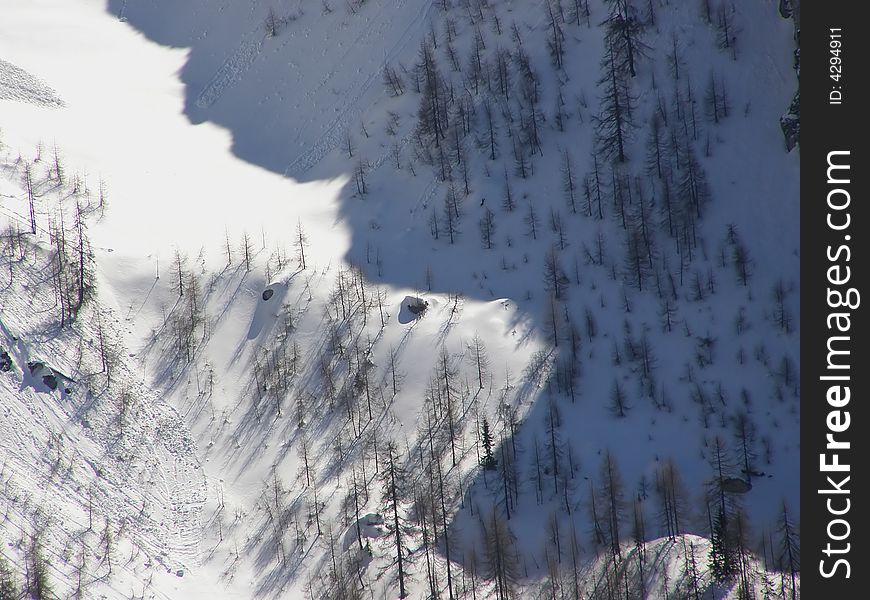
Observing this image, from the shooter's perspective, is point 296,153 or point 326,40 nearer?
point 296,153

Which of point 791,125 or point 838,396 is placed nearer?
point 838,396

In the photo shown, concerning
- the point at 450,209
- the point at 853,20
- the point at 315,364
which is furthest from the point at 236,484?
the point at 853,20

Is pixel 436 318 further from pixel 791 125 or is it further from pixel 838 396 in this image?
pixel 838 396

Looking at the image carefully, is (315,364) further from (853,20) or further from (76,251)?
(853,20)

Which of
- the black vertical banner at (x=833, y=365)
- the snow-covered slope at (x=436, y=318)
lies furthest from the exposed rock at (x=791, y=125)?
the black vertical banner at (x=833, y=365)

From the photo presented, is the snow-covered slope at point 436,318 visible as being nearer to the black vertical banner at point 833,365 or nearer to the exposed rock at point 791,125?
the exposed rock at point 791,125

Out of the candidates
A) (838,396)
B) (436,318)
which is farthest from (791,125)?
(838,396)

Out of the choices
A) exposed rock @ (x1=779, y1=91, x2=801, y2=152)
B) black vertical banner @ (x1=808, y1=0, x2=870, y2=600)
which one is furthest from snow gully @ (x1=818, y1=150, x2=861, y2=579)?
exposed rock @ (x1=779, y1=91, x2=801, y2=152)

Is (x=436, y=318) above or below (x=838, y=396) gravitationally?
below

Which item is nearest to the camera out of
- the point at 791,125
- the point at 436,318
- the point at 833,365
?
the point at 833,365
